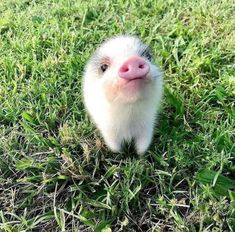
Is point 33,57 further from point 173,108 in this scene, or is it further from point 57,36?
point 173,108

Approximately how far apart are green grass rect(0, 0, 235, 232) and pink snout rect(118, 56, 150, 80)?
0.56m

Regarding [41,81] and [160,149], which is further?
[41,81]

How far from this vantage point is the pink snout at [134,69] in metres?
2.20

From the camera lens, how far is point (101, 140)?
8.97 feet

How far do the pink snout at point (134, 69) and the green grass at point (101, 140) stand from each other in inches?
22.0

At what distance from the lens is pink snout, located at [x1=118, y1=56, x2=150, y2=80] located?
2.20 meters

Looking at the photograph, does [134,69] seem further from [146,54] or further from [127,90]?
[146,54]

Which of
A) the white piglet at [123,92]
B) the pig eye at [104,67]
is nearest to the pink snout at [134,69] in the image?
the white piglet at [123,92]

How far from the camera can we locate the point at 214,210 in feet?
7.68

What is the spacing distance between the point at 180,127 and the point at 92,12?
149 cm

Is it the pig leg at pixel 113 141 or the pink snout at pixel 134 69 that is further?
the pig leg at pixel 113 141

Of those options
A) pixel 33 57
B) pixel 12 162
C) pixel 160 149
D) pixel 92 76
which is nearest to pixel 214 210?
pixel 160 149

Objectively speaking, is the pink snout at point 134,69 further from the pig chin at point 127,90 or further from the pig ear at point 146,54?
the pig ear at point 146,54

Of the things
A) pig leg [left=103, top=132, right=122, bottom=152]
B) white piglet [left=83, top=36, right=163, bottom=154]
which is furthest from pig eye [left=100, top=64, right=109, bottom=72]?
pig leg [left=103, top=132, right=122, bottom=152]
